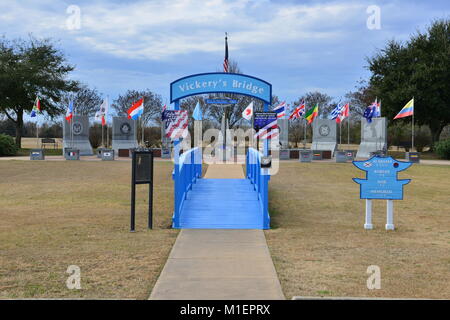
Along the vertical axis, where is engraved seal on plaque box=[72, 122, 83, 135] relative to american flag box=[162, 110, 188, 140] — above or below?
above

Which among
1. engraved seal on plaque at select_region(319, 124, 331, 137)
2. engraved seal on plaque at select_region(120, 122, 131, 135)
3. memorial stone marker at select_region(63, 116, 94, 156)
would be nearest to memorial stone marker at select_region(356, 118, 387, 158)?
engraved seal on plaque at select_region(319, 124, 331, 137)

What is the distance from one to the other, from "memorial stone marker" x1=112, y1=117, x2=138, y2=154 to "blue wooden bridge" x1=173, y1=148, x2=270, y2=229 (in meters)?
29.2

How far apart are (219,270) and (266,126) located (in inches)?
162

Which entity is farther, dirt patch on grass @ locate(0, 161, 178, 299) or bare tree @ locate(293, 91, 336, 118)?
bare tree @ locate(293, 91, 336, 118)

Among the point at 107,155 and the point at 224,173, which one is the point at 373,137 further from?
the point at 224,173

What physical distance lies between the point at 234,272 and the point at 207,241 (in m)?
2.12

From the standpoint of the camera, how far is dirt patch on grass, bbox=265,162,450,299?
5.81 meters

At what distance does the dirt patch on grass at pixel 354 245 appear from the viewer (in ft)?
19.1

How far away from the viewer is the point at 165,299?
5.17 m

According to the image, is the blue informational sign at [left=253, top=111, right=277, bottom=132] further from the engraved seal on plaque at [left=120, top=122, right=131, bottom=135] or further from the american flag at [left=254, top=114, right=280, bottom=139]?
the engraved seal on plaque at [left=120, top=122, right=131, bottom=135]

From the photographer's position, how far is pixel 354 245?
8.16 m

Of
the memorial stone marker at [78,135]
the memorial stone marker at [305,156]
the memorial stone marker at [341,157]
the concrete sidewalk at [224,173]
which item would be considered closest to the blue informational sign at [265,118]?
the concrete sidewalk at [224,173]
